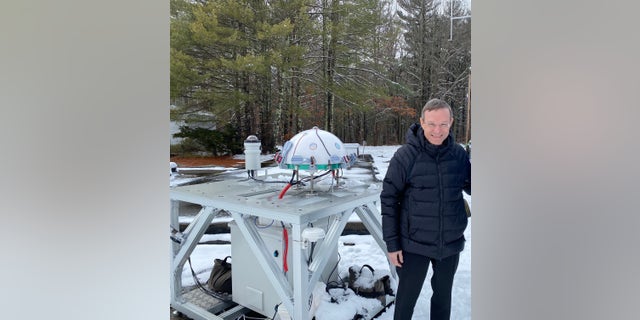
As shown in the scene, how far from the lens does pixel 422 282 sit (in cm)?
169

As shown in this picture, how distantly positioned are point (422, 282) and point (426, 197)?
1.37ft

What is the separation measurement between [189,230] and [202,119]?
385 inches

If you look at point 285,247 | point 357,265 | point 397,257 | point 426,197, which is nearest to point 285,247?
point 285,247

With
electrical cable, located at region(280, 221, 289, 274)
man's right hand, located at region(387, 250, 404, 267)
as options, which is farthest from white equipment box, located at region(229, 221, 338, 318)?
man's right hand, located at region(387, 250, 404, 267)

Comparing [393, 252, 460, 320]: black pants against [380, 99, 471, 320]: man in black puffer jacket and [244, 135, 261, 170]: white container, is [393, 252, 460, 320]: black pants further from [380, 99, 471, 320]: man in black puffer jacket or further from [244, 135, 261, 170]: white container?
[244, 135, 261, 170]: white container

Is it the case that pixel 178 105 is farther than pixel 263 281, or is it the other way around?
pixel 178 105

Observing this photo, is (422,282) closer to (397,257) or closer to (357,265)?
(397,257)

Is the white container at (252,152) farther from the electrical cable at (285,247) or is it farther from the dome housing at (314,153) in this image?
the electrical cable at (285,247)

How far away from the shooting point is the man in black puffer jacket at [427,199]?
59.8 inches
